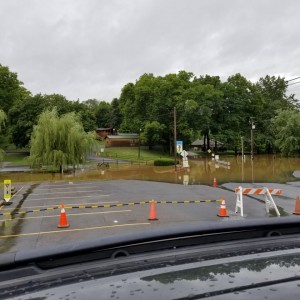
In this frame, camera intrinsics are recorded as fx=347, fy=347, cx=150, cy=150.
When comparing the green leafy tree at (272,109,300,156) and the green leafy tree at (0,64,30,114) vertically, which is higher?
the green leafy tree at (0,64,30,114)

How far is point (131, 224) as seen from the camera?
1281cm

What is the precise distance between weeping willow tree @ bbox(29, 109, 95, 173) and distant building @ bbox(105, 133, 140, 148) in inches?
1684

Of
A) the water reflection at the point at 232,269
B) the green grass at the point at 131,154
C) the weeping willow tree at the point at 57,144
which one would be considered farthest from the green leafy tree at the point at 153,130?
the water reflection at the point at 232,269

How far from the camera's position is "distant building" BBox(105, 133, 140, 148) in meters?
82.5

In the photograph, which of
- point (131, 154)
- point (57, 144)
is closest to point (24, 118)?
point (131, 154)

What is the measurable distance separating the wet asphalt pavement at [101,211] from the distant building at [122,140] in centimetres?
5930

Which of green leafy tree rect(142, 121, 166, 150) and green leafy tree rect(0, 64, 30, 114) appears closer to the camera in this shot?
green leafy tree rect(142, 121, 166, 150)

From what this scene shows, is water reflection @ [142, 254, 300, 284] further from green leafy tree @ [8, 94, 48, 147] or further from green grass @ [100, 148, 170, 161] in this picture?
green grass @ [100, 148, 170, 161]

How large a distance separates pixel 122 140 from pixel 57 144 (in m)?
45.2

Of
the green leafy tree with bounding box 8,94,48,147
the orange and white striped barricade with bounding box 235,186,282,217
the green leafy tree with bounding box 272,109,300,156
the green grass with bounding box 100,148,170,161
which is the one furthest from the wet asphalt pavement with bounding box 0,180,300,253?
the green grass with bounding box 100,148,170,161

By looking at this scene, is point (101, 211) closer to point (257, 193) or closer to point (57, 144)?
point (257, 193)

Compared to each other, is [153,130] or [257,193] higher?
[153,130]

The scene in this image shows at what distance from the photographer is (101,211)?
50.6 feet

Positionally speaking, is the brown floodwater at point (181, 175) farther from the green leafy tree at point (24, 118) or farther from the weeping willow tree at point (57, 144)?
the green leafy tree at point (24, 118)
